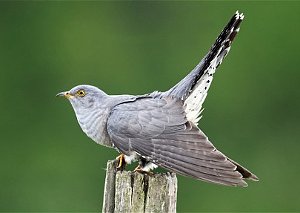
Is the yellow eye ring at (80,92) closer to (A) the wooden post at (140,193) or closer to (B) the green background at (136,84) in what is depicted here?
(A) the wooden post at (140,193)

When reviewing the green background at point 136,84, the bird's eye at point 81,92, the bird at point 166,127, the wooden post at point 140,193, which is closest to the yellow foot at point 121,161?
the bird at point 166,127

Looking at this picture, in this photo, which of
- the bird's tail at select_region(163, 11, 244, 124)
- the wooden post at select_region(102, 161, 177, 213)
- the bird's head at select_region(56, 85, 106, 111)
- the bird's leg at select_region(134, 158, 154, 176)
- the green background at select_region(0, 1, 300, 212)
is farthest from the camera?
the green background at select_region(0, 1, 300, 212)

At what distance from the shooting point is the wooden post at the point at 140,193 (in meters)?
4.86

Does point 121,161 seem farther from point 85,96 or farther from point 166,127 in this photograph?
point 85,96

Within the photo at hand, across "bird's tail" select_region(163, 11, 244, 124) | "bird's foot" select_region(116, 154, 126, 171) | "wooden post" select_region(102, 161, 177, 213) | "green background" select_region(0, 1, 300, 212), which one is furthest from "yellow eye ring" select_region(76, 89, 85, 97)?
"green background" select_region(0, 1, 300, 212)

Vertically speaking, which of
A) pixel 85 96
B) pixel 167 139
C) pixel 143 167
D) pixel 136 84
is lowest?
pixel 143 167

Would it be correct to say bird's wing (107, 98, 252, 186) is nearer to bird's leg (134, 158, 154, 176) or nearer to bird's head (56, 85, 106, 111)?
bird's leg (134, 158, 154, 176)

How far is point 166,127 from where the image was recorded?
217 inches

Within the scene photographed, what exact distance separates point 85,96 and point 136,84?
283 inches

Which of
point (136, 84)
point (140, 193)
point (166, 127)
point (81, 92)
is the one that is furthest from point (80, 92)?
point (136, 84)

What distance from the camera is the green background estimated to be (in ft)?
40.9

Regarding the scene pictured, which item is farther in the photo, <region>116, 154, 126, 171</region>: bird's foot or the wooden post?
<region>116, 154, 126, 171</region>: bird's foot

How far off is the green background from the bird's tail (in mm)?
6118

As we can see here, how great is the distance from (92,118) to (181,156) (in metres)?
0.76
